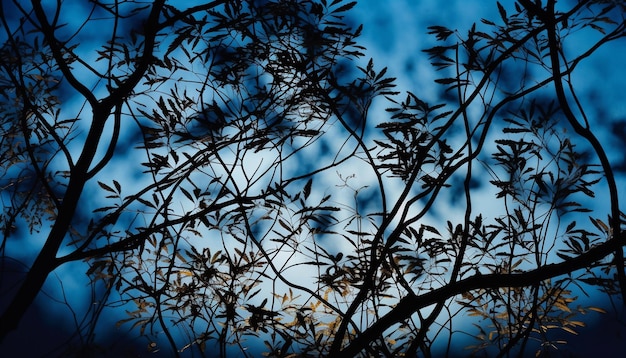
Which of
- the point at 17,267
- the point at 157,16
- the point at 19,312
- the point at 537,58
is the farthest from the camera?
the point at 537,58

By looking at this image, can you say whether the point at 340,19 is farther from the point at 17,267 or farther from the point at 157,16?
the point at 17,267

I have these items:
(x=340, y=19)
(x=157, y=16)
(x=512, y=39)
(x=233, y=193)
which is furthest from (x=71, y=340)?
(x=512, y=39)

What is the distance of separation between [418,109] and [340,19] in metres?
0.46

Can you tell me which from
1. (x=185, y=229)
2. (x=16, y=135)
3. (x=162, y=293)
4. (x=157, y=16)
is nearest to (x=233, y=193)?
(x=185, y=229)

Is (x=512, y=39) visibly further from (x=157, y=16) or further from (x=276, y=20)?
(x=157, y=16)

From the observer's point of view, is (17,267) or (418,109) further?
(418,109)

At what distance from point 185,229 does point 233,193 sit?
0.26 m

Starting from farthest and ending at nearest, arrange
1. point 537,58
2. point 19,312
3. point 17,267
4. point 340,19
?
point 340,19, point 537,58, point 17,267, point 19,312

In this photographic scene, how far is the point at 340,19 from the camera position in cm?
206

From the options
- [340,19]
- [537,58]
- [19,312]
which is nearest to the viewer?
[19,312]

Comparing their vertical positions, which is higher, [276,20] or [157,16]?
[276,20]

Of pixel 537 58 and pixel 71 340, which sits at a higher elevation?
pixel 537 58

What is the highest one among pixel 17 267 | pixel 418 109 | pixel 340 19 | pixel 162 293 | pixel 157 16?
pixel 340 19

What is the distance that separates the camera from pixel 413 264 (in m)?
1.99
